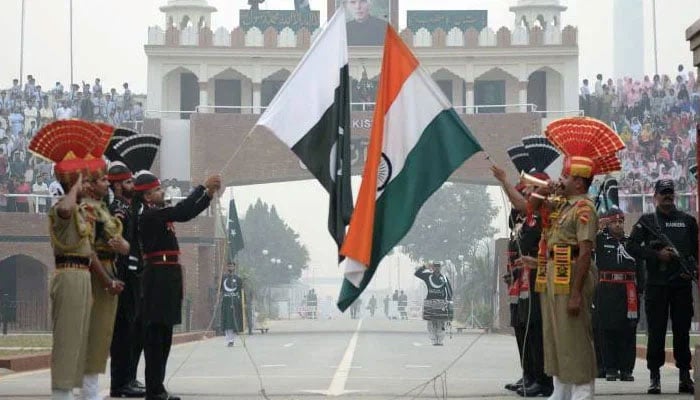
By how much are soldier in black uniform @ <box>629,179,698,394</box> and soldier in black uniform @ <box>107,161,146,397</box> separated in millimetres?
4857

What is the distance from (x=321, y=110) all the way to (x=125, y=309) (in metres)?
3.45

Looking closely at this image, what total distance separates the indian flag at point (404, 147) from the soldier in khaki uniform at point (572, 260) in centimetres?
94

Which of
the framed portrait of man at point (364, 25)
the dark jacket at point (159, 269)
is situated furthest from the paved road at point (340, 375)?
the framed portrait of man at point (364, 25)

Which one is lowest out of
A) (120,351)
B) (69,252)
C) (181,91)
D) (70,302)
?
(120,351)

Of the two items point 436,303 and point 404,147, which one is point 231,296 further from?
point 404,147

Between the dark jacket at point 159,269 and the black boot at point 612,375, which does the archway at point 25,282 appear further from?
the dark jacket at point 159,269

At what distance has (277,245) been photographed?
145000 millimetres

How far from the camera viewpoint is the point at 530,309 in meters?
15.9

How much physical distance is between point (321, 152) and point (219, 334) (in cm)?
3324

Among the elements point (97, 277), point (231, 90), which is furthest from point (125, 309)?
point (231, 90)

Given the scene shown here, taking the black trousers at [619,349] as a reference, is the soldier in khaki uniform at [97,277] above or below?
above

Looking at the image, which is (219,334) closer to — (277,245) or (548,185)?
(548,185)

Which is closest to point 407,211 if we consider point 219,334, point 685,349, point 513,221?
point 513,221

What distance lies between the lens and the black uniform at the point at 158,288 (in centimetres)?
1492
